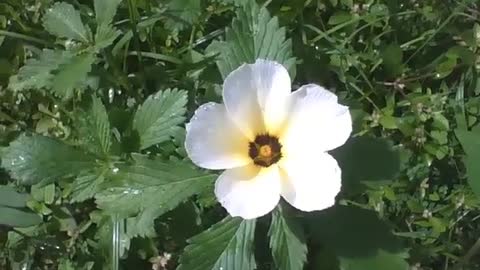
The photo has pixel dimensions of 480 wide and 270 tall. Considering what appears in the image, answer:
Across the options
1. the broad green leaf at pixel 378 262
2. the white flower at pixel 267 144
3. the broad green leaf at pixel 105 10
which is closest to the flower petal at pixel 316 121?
the white flower at pixel 267 144

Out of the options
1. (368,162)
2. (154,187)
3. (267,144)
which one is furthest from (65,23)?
(368,162)

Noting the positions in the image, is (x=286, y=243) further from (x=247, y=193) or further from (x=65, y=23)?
(x=65, y=23)

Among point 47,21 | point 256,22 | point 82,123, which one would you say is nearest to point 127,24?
point 47,21

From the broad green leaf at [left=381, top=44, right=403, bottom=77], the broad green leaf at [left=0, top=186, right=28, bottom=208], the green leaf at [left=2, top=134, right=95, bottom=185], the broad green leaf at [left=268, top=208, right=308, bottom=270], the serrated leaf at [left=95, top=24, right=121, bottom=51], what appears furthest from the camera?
the broad green leaf at [left=381, top=44, right=403, bottom=77]

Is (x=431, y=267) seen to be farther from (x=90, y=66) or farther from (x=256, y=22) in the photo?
(x=90, y=66)

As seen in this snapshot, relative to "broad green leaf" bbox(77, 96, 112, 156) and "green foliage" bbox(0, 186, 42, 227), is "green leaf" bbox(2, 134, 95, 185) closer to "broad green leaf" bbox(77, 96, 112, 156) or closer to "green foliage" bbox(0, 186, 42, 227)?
"broad green leaf" bbox(77, 96, 112, 156)

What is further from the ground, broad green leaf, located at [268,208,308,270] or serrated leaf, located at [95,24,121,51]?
serrated leaf, located at [95,24,121,51]

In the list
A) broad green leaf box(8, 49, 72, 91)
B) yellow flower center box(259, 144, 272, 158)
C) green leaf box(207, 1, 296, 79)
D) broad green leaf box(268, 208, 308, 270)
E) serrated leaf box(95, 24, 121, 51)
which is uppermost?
serrated leaf box(95, 24, 121, 51)

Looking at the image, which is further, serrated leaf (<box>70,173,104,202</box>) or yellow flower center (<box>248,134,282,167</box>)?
serrated leaf (<box>70,173,104,202</box>)

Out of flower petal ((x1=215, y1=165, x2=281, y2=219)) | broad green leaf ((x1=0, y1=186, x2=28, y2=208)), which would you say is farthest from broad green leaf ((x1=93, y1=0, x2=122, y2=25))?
flower petal ((x1=215, y1=165, x2=281, y2=219))
